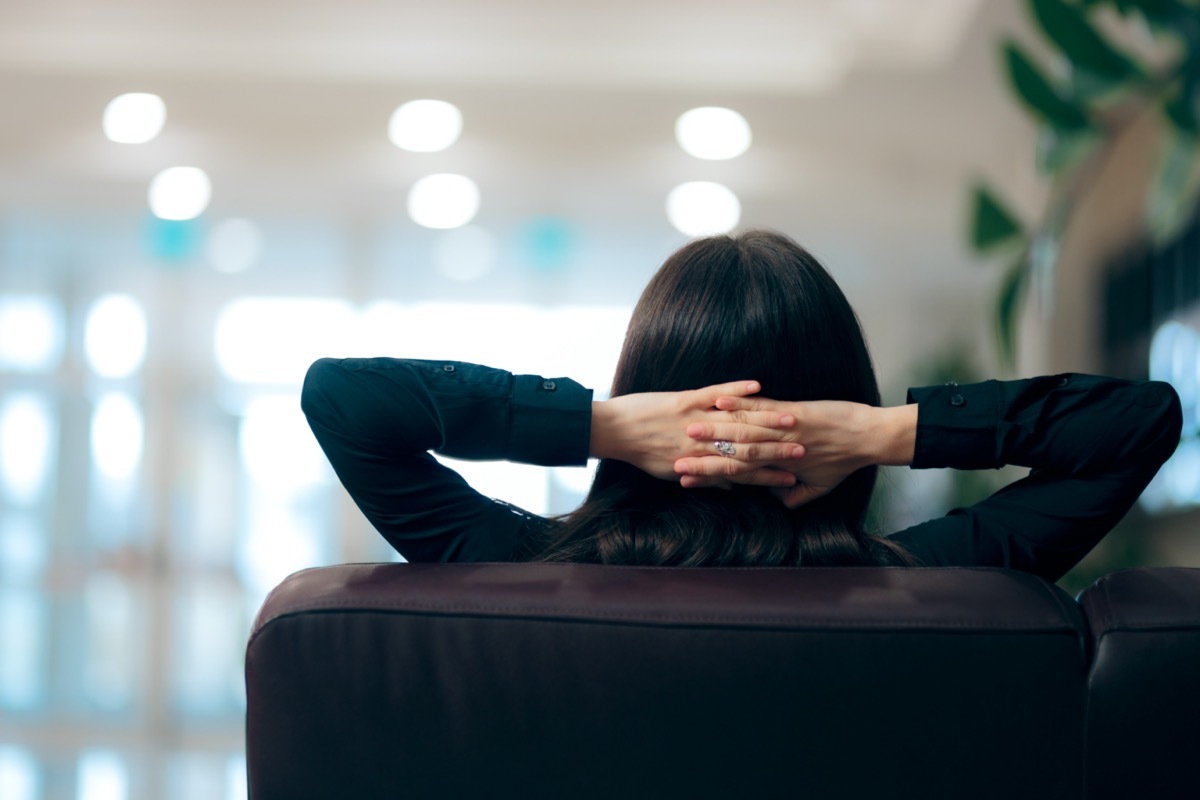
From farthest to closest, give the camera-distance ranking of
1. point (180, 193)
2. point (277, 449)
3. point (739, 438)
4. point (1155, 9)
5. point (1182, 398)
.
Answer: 1. point (277, 449)
2. point (180, 193)
3. point (1182, 398)
4. point (1155, 9)
5. point (739, 438)

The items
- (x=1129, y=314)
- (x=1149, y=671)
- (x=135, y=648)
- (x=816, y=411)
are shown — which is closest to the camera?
(x=1149, y=671)

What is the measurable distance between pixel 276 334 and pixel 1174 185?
557cm

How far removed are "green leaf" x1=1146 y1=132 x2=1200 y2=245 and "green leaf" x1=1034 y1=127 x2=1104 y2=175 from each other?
3.6 inches

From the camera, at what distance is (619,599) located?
705 millimetres

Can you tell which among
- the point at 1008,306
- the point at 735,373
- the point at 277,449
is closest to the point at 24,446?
the point at 277,449

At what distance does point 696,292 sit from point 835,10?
15.2ft

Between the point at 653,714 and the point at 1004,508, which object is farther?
the point at 1004,508

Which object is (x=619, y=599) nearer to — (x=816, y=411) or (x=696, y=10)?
(x=816, y=411)

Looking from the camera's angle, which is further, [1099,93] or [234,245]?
[234,245]

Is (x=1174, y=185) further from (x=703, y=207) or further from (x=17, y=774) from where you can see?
(x=17, y=774)

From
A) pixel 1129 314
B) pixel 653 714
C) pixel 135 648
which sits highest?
pixel 1129 314

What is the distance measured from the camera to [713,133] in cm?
575

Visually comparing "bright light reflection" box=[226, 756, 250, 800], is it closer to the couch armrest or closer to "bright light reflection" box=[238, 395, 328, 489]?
"bright light reflection" box=[238, 395, 328, 489]

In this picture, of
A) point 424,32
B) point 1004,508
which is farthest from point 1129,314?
point 1004,508
